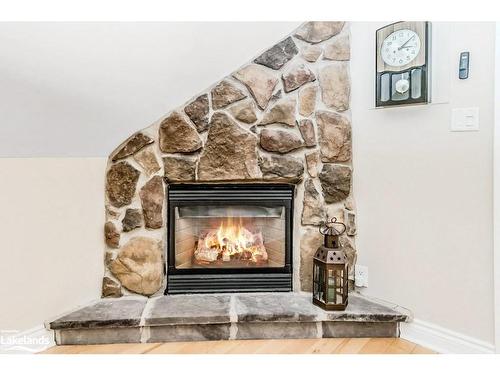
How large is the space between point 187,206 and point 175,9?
109 cm

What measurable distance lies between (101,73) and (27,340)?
1.36 meters

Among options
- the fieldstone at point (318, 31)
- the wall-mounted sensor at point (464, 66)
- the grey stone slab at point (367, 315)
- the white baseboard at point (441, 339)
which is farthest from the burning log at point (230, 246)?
the wall-mounted sensor at point (464, 66)

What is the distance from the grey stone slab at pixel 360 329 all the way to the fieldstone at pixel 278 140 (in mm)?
1020

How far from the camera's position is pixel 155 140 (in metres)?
2.02

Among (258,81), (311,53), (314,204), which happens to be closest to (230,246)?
(314,204)

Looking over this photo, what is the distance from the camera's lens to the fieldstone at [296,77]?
207cm

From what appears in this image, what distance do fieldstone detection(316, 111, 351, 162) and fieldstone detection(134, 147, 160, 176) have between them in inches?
39.8

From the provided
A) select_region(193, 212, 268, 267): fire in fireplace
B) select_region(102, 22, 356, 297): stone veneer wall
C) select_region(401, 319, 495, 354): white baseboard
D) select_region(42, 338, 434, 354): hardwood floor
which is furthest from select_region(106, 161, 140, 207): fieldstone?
select_region(401, 319, 495, 354): white baseboard

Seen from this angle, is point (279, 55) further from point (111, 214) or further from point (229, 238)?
point (111, 214)

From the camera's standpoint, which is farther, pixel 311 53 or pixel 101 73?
pixel 311 53

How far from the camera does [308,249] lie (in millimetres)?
2131

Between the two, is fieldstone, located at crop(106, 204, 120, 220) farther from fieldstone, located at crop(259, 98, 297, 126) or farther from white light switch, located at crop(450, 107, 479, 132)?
white light switch, located at crop(450, 107, 479, 132)

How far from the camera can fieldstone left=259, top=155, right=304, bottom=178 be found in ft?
6.81

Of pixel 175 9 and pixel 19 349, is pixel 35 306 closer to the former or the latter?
pixel 19 349
